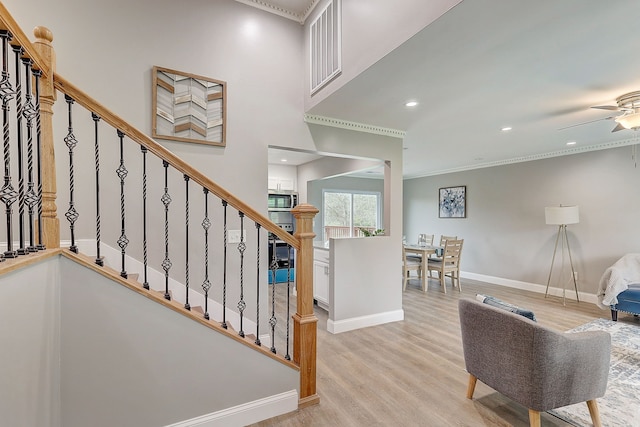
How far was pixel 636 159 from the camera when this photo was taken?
452 cm

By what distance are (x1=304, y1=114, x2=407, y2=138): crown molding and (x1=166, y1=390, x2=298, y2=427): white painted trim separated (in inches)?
105

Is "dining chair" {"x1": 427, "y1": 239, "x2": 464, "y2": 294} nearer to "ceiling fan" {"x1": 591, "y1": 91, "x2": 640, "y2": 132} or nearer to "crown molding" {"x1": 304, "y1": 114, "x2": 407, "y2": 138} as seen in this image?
"crown molding" {"x1": 304, "y1": 114, "x2": 407, "y2": 138}

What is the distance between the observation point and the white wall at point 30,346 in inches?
43.8

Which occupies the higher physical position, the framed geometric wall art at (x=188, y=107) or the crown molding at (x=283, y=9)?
the crown molding at (x=283, y=9)

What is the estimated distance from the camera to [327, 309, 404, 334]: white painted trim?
3.67 m

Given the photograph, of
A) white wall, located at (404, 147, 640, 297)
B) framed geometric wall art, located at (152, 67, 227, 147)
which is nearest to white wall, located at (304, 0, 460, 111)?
framed geometric wall art, located at (152, 67, 227, 147)

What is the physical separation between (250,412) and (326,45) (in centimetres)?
311

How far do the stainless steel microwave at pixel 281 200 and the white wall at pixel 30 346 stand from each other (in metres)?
5.11

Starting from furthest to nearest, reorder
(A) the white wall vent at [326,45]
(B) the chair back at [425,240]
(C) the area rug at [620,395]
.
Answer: (B) the chair back at [425,240] < (A) the white wall vent at [326,45] < (C) the area rug at [620,395]

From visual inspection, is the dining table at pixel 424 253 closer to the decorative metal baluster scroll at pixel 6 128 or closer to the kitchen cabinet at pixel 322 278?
the kitchen cabinet at pixel 322 278

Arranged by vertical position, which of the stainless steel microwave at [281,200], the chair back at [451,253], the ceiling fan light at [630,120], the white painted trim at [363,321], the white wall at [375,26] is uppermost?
the white wall at [375,26]

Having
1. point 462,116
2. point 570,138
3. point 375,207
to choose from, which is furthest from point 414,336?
point 375,207

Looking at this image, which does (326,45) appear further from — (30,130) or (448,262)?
(448,262)

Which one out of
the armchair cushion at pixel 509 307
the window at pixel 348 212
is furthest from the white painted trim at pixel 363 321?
the window at pixel 348 212
